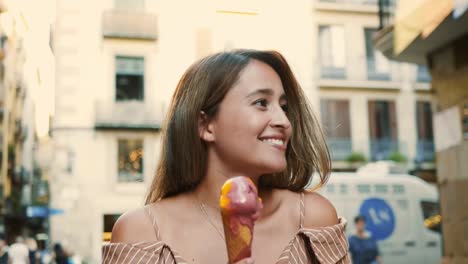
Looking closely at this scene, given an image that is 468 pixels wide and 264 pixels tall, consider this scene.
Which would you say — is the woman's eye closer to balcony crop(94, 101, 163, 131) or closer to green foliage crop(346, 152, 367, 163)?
balcony crop(94, 101, 163, 131)

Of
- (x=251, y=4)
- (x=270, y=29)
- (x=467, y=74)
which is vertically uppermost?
(x=270, y=29)

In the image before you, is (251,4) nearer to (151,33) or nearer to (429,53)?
(429,53)

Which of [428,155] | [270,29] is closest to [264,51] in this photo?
[270,29]

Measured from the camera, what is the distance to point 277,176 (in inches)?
49.0

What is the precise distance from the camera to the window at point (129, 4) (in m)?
14.9

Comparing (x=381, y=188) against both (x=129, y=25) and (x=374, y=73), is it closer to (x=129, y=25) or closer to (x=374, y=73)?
(x=129, y=25)

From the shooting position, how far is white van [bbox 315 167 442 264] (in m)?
9.05

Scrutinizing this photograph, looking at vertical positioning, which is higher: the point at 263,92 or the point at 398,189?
the point at 263,92

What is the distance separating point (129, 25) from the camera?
14766mm

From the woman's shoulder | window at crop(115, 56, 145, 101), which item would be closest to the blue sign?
window at crop(115, 56, 145, 101)

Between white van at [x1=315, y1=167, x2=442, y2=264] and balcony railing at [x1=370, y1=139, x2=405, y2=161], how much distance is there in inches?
329

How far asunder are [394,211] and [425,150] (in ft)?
30.8

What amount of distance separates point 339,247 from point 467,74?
387 cm

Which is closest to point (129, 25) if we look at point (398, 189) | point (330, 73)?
point (330, 73)
